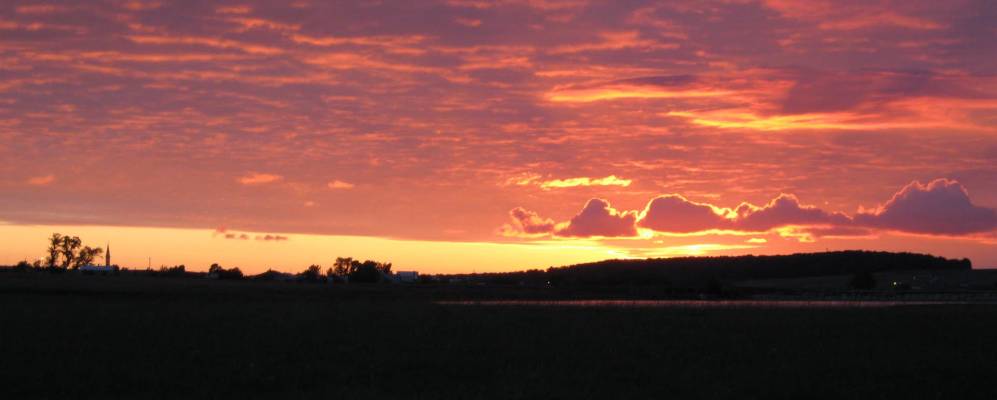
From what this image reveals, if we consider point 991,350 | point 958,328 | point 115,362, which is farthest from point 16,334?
point 958,328

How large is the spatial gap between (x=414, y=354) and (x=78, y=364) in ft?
34.2

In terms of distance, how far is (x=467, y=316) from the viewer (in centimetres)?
5544

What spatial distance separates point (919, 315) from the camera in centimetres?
5938

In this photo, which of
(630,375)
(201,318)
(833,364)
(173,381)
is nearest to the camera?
(173,381)

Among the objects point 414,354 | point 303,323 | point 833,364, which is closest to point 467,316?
point 303,323

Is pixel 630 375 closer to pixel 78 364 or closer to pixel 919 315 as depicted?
pixel 78 364

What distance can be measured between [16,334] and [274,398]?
19008 mm

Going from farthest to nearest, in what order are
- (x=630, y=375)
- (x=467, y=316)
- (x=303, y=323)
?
(x=467, y=316) → (x=303, y=323) → (x=630, y=375)

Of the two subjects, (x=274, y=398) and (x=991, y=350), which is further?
(x=991, y=350)

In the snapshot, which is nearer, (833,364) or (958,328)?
(833,364)

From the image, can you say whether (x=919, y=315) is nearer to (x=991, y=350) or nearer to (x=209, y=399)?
(x=991, y=350)

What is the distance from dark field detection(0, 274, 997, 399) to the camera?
25.9m

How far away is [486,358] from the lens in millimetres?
32344

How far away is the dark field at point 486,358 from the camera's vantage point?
84.8 feet
